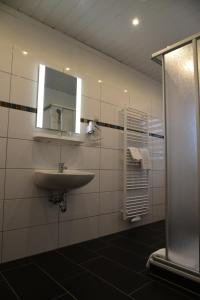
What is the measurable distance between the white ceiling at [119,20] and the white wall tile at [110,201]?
1946mm

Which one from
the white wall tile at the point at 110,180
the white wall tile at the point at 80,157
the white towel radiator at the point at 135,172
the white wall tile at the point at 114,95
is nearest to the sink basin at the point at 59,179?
the white wall tile at the point at 80,157

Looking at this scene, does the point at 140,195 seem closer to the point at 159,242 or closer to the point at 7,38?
the point at 159,242

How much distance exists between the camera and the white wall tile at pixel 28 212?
1924 mm

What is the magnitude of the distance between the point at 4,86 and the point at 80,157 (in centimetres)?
109

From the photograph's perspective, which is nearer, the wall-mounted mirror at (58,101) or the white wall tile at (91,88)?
the wall-mounted mirror at (58,101)

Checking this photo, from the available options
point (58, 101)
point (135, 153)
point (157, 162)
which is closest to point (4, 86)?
point (58, 101)

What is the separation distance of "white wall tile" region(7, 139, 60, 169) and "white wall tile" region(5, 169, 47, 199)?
0.06 m

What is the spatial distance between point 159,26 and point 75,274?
8.67 feet

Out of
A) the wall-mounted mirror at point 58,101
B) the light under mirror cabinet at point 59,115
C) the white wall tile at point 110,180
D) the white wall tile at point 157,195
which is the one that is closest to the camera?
the light under mirror cabinet at point 59,115

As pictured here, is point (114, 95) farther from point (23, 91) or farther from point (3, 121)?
point (3, 121)

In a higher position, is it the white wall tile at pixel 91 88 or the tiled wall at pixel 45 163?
the white wall tile at pixel 91 88

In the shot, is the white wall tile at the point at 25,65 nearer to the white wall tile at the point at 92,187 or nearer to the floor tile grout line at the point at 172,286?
the white wall tile at the point at 92,187

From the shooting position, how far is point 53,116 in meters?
2.28

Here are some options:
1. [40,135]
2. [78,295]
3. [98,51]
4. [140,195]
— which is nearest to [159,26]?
[98,51]
